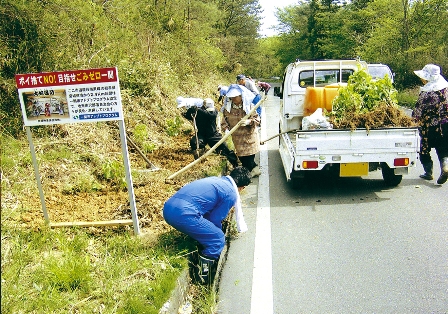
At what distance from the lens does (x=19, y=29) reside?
6.62m

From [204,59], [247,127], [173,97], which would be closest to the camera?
[247,127]

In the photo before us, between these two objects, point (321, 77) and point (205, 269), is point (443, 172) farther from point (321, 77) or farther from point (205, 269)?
point (205, 269)

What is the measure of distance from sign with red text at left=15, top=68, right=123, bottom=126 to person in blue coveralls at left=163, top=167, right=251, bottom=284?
1087 mm

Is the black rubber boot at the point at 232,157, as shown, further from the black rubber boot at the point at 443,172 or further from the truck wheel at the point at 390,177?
the black rubber boot at the point at 443,172

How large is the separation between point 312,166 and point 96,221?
325 cm

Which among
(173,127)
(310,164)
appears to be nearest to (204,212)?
(310,164)

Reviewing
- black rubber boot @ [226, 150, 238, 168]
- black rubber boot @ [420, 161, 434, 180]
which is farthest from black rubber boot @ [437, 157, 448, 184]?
black rubber boot @ [226, 150, 238, 168]

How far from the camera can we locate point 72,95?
3.99 m

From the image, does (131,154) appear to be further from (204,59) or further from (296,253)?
(204,59)

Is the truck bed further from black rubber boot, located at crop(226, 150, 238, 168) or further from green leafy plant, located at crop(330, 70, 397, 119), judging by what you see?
black rubber boot, located at crop(226, 150, 238, 168)

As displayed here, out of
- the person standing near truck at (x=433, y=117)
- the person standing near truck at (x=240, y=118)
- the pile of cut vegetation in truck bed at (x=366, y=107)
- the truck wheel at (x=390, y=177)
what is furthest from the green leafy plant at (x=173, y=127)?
the person standing near truck at (x=433, y=117)

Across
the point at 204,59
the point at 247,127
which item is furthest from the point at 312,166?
the point at 204,59

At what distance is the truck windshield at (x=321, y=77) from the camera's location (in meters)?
8.62

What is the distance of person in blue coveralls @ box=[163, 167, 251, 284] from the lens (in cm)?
382
